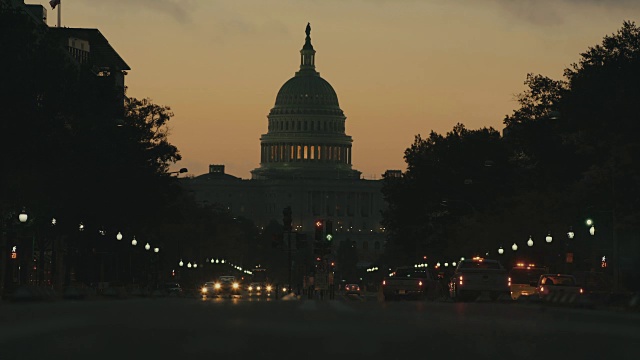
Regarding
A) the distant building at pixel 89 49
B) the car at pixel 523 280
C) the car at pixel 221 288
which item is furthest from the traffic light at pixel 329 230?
the car at pixel 221 288

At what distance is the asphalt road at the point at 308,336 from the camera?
22.5 metres

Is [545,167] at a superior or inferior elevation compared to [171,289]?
superior

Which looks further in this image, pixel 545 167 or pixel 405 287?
pixel 545 167

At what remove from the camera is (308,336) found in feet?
89.3

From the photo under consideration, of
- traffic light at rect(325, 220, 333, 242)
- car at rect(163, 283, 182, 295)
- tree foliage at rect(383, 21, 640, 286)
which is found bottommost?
car at rect(163, 283, 182, 295)

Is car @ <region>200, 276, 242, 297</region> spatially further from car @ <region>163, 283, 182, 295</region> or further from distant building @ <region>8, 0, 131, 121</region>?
distant building @ <region>8, 0, 131, 121</region>

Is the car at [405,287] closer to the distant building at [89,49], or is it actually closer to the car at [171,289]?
the distant building at [89,49]

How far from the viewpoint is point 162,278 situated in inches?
5945

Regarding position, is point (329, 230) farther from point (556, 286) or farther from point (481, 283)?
point (481, 283)

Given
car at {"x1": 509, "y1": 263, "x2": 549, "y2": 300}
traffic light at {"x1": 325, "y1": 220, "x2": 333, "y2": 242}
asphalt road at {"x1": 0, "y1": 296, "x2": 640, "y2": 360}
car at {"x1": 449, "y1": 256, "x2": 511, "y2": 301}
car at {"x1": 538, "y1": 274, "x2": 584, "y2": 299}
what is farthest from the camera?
traffic light at {"x1": 325, "y1": 220, "x2": 333, "y2": 242}

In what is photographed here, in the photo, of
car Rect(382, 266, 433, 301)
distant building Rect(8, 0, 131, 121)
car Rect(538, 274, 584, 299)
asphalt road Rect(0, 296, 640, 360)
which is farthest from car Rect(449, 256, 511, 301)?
distant building Rect(8, 0, 131, 121)

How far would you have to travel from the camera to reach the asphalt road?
22.5m

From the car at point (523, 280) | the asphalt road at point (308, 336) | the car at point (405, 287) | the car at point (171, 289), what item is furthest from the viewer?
the car at point (171, 289)

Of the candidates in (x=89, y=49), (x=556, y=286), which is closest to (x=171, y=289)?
(x=89, y=49)
